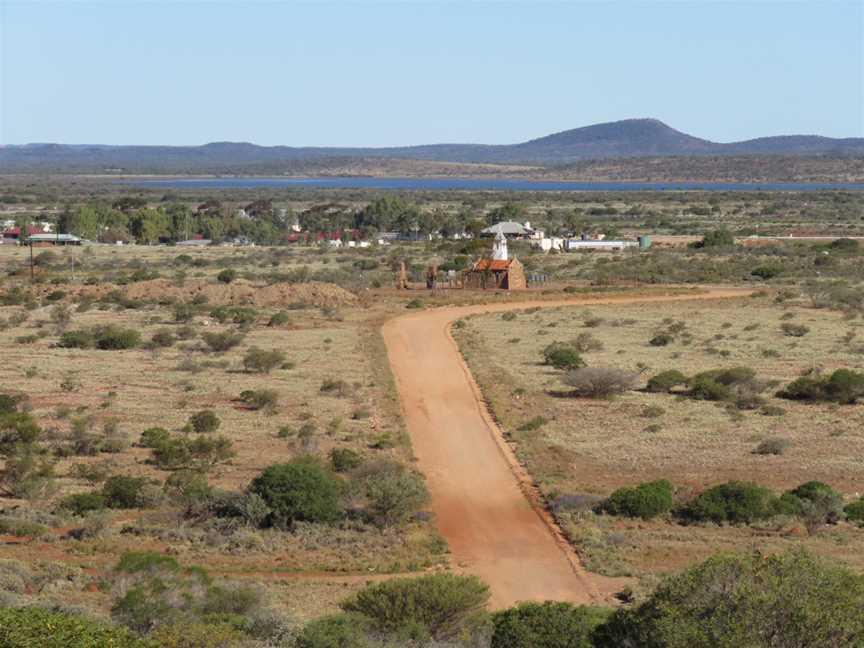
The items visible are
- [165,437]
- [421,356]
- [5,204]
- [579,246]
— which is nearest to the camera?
[165,437]

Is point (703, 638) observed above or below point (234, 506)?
above

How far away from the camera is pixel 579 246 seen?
81750mm

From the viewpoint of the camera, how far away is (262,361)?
1430 inches

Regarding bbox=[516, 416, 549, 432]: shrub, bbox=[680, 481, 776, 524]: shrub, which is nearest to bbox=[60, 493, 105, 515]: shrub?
bbox=[680, 481, 776, 524]: shrub

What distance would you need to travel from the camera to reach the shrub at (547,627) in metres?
14.2

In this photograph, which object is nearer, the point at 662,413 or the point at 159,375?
the point at 662,413

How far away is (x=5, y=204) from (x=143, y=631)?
141 meters

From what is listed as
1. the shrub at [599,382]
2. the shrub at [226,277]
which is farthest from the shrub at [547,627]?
the shrub at [226,277]

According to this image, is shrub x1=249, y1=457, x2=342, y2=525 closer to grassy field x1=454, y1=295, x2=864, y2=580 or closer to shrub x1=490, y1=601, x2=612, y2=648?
grassy field x1=454, y1=295, x2=864, y2=580

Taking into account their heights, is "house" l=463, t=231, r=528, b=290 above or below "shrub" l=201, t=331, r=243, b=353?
below

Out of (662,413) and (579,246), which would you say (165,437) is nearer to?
(662,413)

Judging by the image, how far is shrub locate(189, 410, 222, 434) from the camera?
90.9ft

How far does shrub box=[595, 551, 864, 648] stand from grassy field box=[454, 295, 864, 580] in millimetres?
5228

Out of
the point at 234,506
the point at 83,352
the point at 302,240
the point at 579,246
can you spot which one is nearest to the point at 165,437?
the point at 234,506
